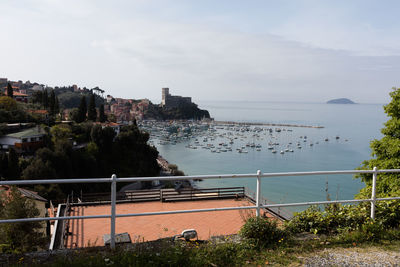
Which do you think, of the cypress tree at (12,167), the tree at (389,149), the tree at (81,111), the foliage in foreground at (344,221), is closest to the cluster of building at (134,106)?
the tree at (81,111)

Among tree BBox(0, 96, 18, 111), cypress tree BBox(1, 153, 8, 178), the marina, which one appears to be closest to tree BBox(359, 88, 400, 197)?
cypress tree BBox(1, 153, 8, 178)

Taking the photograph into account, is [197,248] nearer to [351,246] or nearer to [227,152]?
[351,246]

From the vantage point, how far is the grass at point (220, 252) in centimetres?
278

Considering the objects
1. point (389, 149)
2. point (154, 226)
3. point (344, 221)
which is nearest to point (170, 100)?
point (389, 149)

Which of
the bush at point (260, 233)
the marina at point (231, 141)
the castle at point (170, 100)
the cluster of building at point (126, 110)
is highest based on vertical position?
the castle at point (170, 100)

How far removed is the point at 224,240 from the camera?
340 centimetres

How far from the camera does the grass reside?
2.78 metres

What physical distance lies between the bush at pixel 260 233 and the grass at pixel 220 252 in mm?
64

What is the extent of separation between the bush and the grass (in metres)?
0.06

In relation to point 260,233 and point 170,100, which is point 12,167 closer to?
point 260,233

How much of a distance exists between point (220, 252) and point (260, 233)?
0.54m

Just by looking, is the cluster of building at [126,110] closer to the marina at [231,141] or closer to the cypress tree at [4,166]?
the marina at [231,141]

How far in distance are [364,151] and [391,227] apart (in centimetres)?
8530

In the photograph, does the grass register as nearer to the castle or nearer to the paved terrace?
the paved terrace
